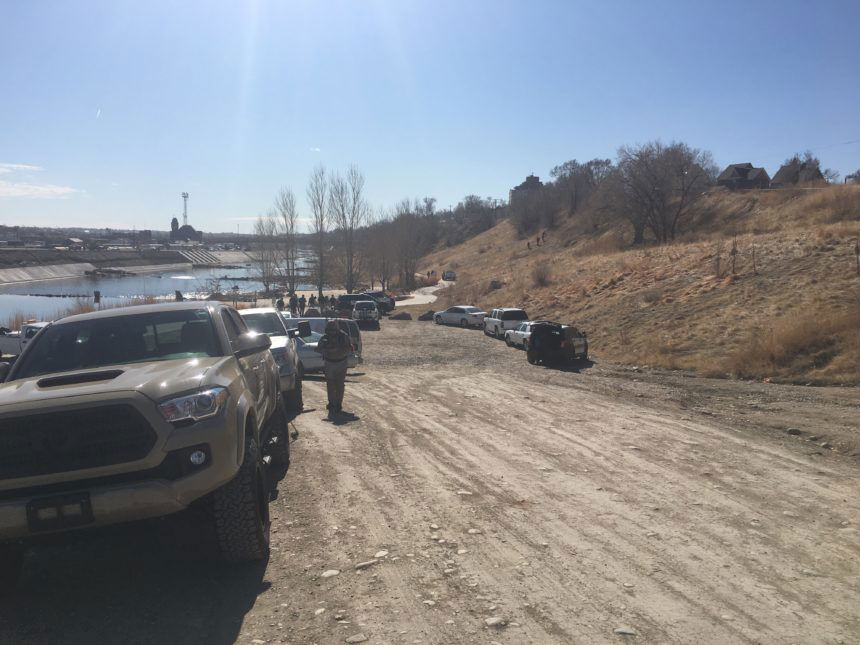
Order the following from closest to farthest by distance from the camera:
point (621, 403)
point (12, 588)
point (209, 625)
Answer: point (209, 625) < point (12, 588) < point (621, 403)

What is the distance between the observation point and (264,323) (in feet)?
40.5

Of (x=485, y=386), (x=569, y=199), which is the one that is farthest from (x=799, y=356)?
(x=569, y=199)

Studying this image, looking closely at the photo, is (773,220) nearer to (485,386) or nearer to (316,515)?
(485,386)

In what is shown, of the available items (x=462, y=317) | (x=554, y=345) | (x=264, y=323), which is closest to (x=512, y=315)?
(x=462, y=317)

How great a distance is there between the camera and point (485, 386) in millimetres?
15188

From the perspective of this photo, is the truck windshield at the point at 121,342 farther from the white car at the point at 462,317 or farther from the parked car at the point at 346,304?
the parked car at the point at 346,304

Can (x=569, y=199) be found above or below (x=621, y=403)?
above

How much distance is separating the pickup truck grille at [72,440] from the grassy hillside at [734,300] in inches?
630

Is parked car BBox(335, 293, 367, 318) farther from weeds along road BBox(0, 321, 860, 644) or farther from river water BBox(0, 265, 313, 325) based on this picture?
weeds along road BBox(0, 321, 860, 644)

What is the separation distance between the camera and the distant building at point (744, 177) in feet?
315

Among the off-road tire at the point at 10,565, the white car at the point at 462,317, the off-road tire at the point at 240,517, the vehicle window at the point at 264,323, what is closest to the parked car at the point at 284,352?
the vehicle window at the point at 264,323

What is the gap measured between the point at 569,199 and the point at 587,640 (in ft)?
371

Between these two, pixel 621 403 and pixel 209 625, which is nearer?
pixel 209 625

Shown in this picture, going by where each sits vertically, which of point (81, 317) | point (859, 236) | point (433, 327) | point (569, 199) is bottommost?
point (433, 327)
